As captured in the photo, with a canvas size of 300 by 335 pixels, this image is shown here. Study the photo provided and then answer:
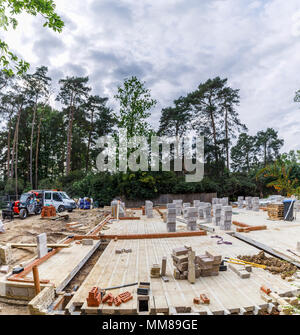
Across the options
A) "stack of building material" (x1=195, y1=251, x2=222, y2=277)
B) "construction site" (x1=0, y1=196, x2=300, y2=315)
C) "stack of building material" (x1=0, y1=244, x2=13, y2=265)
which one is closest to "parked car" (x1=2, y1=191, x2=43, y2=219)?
"construction site" (x1=0, y1=196, x2=300, y2=315)

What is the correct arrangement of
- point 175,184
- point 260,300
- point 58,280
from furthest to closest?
point 175,184 < point 58,280 < point 260,300

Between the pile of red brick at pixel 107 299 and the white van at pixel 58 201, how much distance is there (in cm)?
1389

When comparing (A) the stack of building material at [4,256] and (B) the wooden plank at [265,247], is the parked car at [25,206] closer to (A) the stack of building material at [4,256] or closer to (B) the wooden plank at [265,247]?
(A) the stack of building material at [4,256]

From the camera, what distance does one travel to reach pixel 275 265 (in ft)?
15.6

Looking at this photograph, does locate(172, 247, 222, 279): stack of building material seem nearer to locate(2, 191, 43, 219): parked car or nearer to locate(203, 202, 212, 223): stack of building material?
locate(203, 202, 212, 223): stack of building material

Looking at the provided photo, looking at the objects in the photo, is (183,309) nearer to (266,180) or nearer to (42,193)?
(42,193)

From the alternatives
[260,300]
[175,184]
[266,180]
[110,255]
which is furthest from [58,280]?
[266,180]

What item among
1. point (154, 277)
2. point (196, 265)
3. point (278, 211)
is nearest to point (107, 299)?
point (154, 277)

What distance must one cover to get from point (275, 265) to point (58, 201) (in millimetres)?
15184

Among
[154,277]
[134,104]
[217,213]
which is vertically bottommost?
[154,277]

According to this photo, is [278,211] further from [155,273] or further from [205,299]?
[205,299]

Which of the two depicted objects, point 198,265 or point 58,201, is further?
point 58,201

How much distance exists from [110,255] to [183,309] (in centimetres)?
315

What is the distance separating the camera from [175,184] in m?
22.0
